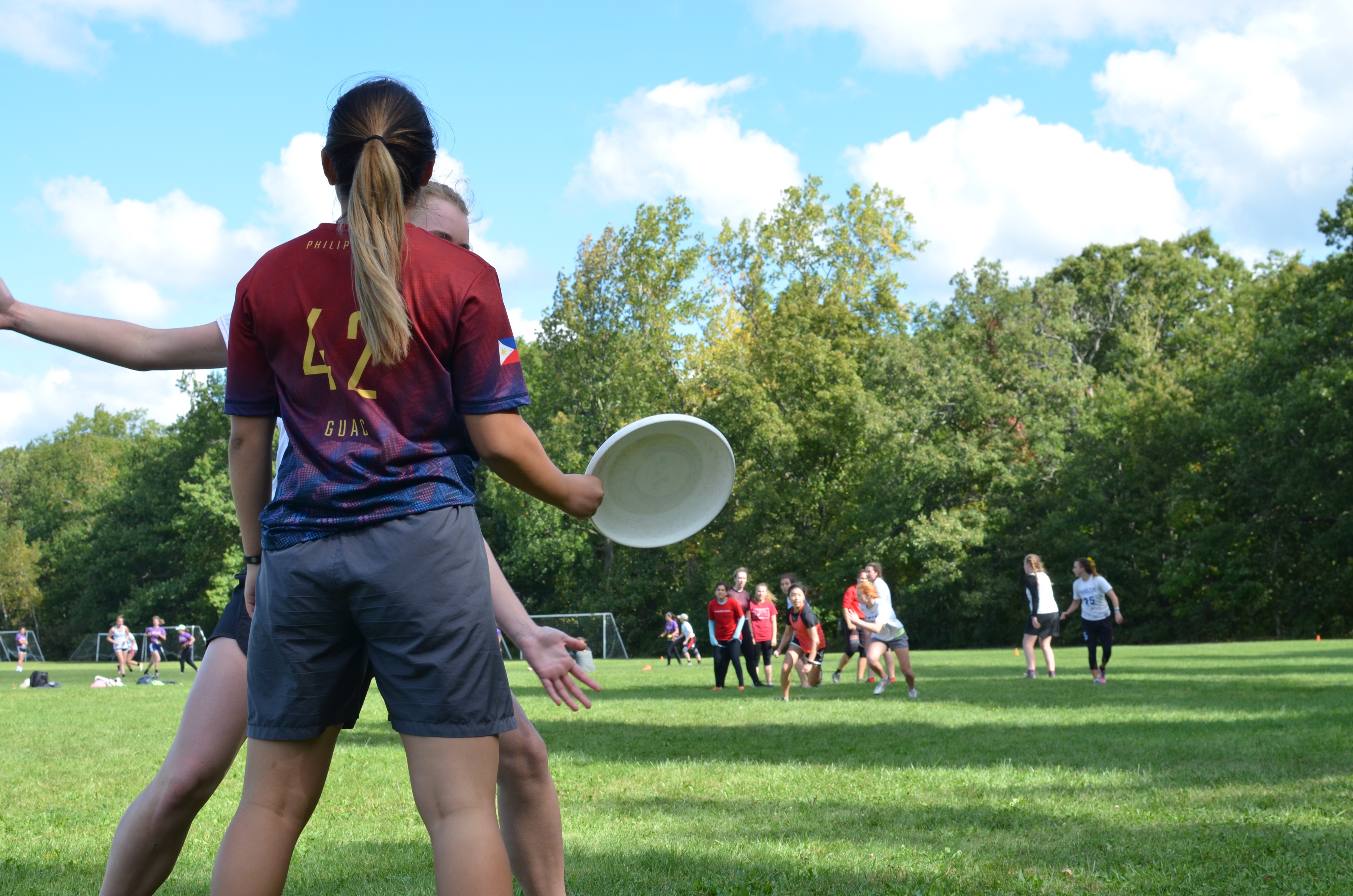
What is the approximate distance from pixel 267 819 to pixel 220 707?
680mm

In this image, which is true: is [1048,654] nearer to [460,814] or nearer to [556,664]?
[556,664]

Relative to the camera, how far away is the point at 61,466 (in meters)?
91.1

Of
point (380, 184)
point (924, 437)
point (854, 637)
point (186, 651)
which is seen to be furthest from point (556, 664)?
point (924, 437)

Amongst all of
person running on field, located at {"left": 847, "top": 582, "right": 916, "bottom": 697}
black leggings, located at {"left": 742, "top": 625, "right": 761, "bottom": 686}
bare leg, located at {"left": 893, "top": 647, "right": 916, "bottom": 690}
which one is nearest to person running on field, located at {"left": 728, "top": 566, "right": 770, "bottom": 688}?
black leggings, located at {"left": 742, "top": 625, "right": 761, "bottom": 686}

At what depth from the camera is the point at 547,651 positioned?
2910mm

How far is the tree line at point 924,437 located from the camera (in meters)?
46.7

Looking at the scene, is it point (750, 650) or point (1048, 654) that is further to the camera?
point (750, 650)

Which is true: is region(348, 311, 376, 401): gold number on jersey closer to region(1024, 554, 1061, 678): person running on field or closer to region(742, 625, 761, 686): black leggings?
region(1024, 554, 1061, 678): person running on field

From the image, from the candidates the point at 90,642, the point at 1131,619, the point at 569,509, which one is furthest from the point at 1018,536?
the point at 569,509

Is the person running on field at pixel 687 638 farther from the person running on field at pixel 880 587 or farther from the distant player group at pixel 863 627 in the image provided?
the person running on field at pixel 880 587

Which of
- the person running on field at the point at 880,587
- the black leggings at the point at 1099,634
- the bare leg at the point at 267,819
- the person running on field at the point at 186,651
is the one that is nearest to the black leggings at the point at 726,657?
the person running on field at the point at 880,587

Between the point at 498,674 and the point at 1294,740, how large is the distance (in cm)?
892

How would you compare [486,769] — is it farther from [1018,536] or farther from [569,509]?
[1018,536]

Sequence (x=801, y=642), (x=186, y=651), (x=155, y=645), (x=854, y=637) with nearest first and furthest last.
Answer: (x=801, y=642) < (x=854, y=637) < (x=155, y=645) < (x=186, y=651)
